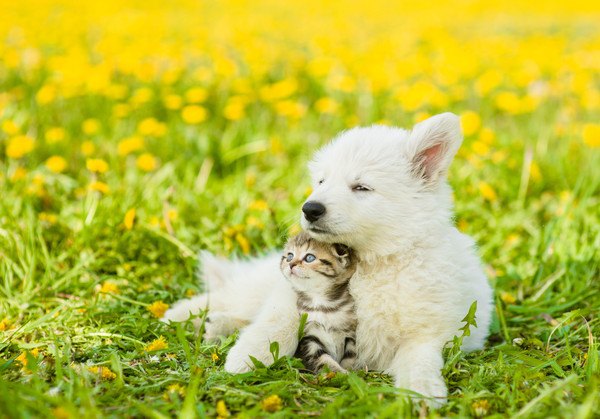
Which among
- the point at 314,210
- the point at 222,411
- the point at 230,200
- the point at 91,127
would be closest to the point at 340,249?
the point at 314,210

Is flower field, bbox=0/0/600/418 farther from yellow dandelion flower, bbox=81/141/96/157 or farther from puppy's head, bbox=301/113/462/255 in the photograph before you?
puppy's head, bbox=301/113/462/255

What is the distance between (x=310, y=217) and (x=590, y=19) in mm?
13444

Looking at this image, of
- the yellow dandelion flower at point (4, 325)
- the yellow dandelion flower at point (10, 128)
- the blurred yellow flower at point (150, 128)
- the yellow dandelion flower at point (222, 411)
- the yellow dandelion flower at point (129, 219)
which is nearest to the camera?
the yellow dandelion flower at point (222, 411)

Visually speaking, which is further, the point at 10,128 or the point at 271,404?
the point at 10,128

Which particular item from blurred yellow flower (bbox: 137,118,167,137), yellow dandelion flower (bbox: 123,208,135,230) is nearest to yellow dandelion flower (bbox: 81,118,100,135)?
blurred yellow flower (bbox: 137,118,167,137)

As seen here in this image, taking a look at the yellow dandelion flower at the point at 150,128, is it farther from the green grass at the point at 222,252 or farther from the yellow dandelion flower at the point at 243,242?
the yellow dandelion flower at the point at 243,242

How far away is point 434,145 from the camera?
2.81 meters

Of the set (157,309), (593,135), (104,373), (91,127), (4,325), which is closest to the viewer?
(104,373)

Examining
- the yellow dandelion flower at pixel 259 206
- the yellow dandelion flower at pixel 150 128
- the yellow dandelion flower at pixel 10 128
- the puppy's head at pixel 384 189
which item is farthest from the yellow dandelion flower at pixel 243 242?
the yellow dandelion flower at pixel 10 128

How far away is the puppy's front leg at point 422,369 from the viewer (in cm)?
242

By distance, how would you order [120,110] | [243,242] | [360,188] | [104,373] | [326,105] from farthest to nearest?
[326,105]
[120,110]
[243,242]
[360,188]
[104,373]

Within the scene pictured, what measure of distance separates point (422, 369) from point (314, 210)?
0.76 metres

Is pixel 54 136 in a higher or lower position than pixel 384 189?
lower

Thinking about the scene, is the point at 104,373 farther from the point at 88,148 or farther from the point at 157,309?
the point at 88,148
